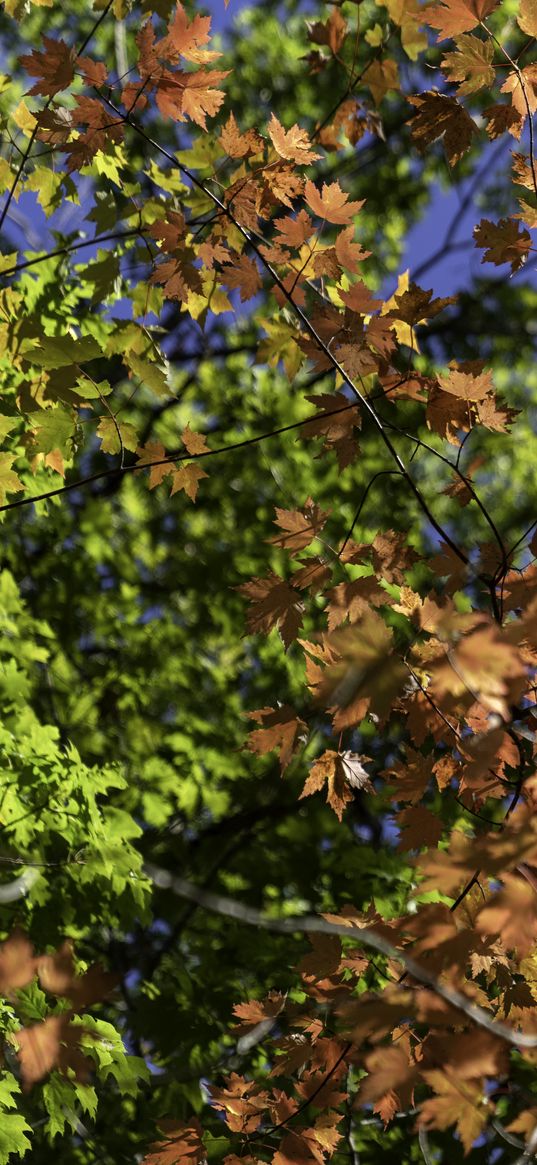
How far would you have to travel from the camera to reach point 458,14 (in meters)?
2.21

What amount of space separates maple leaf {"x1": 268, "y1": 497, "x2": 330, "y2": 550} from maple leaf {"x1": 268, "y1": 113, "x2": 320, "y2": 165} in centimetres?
92

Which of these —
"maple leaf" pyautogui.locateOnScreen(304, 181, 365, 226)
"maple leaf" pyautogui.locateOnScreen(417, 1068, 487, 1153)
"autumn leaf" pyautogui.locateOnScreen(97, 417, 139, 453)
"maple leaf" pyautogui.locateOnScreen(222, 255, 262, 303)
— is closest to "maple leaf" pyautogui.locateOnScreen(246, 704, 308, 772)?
"autumn leaf" pyautogui.locateOnScreen(97, 417, 139, 453)

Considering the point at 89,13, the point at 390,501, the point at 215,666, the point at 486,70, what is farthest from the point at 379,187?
the point at 486,70

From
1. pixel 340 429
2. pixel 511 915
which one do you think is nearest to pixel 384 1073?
pixel 511 915

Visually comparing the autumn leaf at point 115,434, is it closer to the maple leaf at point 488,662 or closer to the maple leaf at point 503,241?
the maple leaf at point 503,241

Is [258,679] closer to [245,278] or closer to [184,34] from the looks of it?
[245,278]

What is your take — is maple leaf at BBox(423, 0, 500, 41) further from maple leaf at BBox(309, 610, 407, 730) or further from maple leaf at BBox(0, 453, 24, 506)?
maple leaf at BBox(309, 610, 407, 730)

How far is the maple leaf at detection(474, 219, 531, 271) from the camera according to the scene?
246cm

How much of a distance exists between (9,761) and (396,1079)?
6.29 feet

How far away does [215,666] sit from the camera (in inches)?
252

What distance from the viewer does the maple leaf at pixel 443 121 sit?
2520 millimetres

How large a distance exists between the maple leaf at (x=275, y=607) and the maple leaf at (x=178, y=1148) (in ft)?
4.19

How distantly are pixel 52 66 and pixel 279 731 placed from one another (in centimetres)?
178

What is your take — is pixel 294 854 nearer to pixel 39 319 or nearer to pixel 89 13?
pixel 39 319
